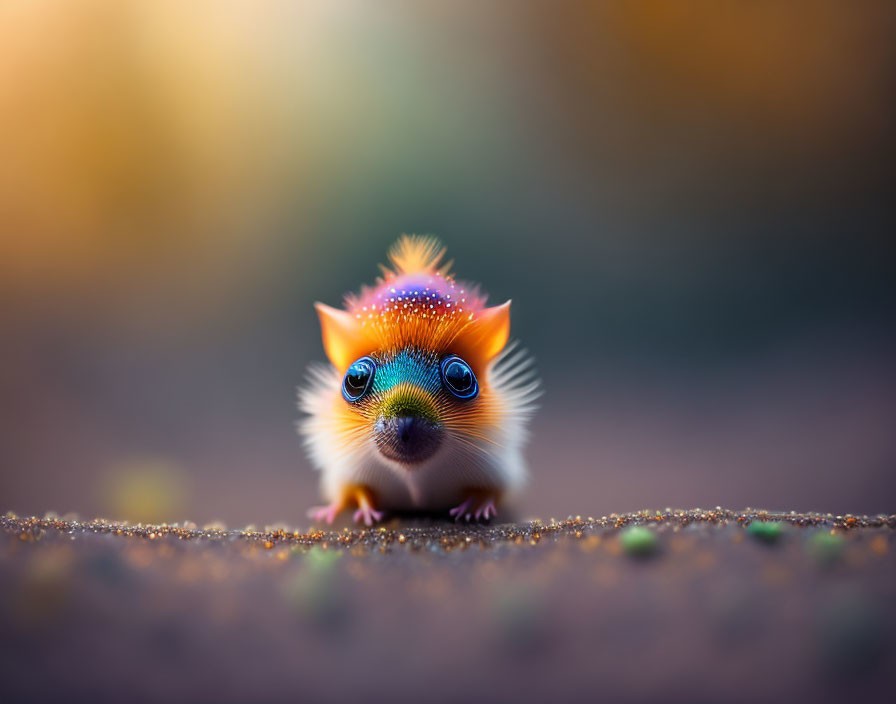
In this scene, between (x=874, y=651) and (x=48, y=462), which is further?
(x=48, y=462)

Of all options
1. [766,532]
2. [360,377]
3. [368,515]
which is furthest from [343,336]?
[766,532]

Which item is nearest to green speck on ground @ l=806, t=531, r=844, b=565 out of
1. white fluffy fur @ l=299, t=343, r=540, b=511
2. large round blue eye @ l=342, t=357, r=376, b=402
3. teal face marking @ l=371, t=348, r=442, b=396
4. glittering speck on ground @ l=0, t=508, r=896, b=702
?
glittering speck on ground @ l=0, t=508, r=896, b=702

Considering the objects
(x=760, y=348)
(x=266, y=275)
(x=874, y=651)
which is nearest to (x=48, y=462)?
(x=266, y=275)

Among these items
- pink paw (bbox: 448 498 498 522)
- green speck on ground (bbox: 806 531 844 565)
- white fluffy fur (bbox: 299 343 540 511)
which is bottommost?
green speck on ground (bbox: 806 531 844 565)

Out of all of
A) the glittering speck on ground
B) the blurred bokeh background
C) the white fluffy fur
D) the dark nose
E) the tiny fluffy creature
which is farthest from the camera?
the blurred bokeh background

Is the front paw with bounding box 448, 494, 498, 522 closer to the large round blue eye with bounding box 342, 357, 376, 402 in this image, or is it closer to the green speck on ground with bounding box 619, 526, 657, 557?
the large round blue eye with bounding box 342, 357, 376, 402

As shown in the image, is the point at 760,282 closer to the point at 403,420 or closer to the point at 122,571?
the point at 403,420
